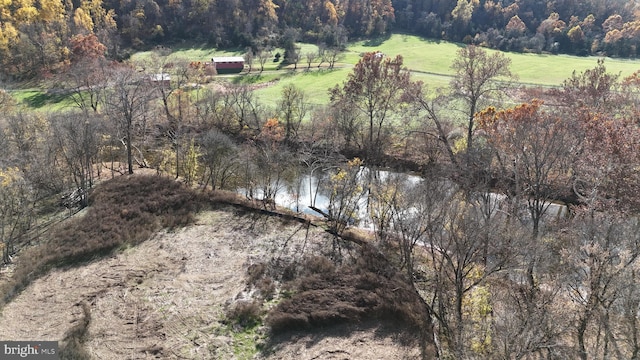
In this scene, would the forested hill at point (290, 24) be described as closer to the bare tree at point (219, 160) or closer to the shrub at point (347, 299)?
the bare tree at point (219, 160)

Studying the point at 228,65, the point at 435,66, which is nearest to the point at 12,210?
the point at 228,65

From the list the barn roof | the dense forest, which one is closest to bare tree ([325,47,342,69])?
the dense forest

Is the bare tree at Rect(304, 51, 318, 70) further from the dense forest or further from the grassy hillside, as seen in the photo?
the grassy hillside

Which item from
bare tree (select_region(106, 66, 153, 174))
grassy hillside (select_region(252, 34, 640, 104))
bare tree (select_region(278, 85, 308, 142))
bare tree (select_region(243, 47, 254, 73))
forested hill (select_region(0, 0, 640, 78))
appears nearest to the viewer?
bare tree (select_region(106, 66, 153, 174))

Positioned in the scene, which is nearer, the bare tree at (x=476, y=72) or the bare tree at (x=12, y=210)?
the bare tree at (x=12, y=210)

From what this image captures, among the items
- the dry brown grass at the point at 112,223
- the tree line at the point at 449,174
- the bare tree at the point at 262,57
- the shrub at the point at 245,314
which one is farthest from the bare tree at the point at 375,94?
the bare tree at the point at 262,57

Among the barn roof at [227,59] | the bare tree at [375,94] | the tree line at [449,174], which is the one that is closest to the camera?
the tree line at [449,174]
